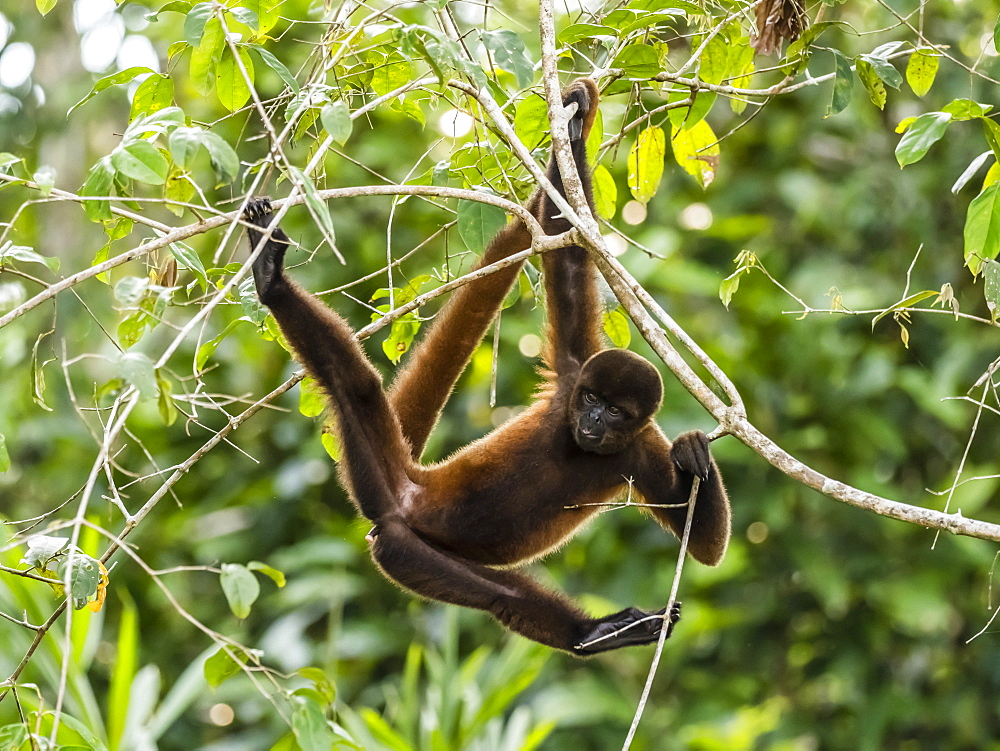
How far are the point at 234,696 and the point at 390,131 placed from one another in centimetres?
439

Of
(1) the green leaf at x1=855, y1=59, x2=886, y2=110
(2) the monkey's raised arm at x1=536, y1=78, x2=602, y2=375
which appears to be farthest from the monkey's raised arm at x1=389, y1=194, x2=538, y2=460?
(1) the green leaf at x1=855, y1=59, x2=886, y2=110

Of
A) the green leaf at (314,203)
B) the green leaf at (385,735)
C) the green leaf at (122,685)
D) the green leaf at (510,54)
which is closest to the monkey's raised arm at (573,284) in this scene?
the green leaf at (510,54)

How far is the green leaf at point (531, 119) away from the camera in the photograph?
11.0ft

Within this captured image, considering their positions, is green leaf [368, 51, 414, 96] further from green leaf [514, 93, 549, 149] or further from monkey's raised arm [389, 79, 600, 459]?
monkey's raised arm [389, 79, 600, 459]

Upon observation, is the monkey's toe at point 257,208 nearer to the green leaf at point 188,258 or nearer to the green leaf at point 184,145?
the green leaf at point 188,258

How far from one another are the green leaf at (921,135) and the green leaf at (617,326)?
128 cm

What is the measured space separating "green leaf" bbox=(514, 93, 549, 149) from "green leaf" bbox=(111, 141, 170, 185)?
4.58 feet

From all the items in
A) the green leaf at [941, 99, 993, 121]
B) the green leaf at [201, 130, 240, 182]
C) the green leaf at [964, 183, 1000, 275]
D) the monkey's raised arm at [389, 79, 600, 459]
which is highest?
the green leaf at [201, 130, 240, 182]

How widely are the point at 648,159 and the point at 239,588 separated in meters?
2.34

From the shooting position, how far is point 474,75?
8.80 feet

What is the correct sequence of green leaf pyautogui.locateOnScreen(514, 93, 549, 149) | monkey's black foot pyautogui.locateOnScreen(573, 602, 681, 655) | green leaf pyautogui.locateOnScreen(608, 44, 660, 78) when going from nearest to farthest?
green leaf pyautogui.locateOnScreen(608, 44, 660, 78), green leaf pyautogui.locateOnScreen(514, 93, 549, 149), monkey's black foot pyautogui.locateOnScreen(573, 602, 681, 655)

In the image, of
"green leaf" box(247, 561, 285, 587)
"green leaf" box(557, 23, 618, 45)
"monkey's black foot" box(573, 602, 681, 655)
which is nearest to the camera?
"green leaf" box(247, 561, 285, 587)

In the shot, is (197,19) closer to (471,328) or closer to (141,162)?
(141,162)

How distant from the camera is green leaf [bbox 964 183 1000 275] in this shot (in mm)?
2928
